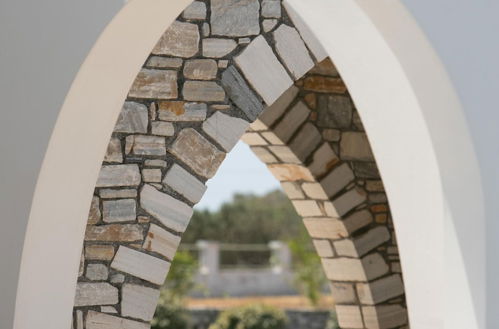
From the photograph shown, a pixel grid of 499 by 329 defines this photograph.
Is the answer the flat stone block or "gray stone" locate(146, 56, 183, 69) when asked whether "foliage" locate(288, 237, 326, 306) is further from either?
"gray stone" locate(146, 56, 183, 69)

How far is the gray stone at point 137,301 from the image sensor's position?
5.14 m

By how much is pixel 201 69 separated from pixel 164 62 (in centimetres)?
19

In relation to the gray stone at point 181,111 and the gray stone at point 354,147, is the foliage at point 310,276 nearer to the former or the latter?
the gray stone at point 354,147

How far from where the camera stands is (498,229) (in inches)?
77.9

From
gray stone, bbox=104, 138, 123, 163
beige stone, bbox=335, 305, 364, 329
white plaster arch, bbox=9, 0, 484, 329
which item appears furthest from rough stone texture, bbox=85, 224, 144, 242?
white plaster arch, bbox=9, 0, 484, 329

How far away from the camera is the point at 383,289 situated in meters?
6.75

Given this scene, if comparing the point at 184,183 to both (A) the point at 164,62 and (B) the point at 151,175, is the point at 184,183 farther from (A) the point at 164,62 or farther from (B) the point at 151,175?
(A) the point at 164,62

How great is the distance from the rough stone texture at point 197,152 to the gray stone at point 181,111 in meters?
0.07

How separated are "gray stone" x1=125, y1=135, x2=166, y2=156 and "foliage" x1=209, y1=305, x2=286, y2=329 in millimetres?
8868

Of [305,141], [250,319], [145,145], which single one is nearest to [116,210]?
[145,145]

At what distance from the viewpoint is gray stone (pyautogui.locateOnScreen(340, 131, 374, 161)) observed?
Answer: 6.60 meters

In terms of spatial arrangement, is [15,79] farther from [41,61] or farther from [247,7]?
[247,7]

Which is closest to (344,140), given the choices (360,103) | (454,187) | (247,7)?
(247,7)

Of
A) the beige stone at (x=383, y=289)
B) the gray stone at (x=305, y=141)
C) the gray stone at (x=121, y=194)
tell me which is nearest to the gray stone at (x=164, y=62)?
the gray stone at (x=121, y=194)
